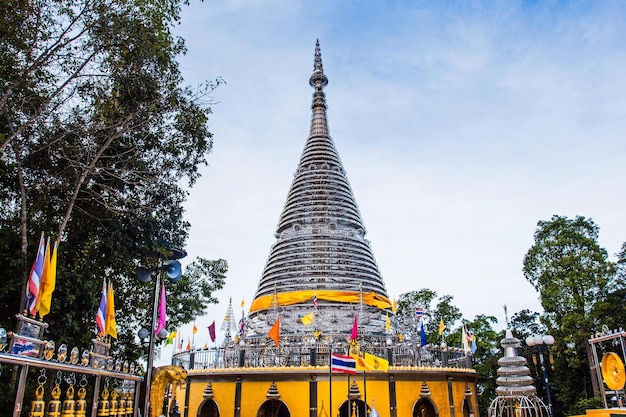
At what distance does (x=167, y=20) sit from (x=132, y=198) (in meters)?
6.06

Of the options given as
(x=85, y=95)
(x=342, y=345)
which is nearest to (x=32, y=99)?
(x=85, y=95)

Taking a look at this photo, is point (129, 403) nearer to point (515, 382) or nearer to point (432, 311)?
point (515, 382)

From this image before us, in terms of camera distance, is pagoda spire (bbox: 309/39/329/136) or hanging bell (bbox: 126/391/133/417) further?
pagoda spire (bbox: 309/39/329/136)

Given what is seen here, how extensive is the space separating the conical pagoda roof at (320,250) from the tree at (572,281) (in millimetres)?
9996

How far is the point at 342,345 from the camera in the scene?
79.9ft

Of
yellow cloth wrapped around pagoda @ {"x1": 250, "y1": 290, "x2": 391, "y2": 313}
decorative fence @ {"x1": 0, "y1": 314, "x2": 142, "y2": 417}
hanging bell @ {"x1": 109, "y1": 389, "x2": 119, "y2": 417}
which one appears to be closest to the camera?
decorative fence @ {"x1": 0, "y1": 314, "x2": 142, "y2": 417}

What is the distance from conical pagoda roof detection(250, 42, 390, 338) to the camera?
31688 mm

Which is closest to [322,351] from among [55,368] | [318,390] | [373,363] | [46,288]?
[318,390]

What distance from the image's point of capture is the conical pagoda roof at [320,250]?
1248 inches

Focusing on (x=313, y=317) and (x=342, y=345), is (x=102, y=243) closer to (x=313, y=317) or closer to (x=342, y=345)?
(x=342, y=345)

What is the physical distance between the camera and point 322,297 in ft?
101

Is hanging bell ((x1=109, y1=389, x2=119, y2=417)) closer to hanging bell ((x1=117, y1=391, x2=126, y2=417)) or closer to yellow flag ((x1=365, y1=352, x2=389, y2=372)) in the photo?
hanging bell ((x1=117, y1=391, x2=126, y2=417))

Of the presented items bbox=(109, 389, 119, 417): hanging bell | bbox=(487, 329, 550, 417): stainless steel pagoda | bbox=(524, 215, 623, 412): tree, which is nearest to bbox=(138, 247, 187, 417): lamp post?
bbox=(109, 389, 119, 417): hanging bell

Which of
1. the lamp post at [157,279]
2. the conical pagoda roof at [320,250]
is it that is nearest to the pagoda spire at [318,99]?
the conical pagoda roof at [320,250]
